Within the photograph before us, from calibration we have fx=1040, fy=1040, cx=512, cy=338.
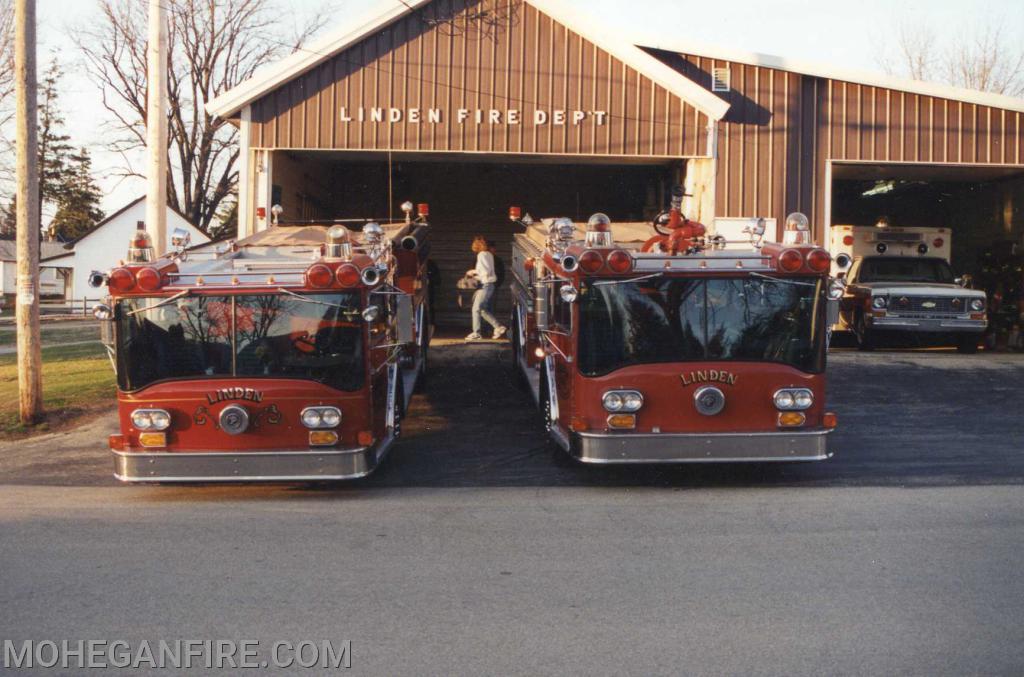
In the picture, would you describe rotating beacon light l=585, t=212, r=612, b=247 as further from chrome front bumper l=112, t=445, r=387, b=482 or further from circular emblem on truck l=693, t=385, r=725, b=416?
chrome front bumper l=112, t=445, r=387, b=482

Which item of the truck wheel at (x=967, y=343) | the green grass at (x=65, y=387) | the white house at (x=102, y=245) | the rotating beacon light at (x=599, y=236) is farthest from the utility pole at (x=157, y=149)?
the white house at (x=102, y=245)

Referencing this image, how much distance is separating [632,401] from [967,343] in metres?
12.5

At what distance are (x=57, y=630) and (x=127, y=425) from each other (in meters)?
3.42

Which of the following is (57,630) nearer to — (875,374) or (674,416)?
(674,416)

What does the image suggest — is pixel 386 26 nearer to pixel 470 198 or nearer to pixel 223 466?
pixel 470 198

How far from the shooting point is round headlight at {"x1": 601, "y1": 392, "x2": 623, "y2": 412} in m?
9.16

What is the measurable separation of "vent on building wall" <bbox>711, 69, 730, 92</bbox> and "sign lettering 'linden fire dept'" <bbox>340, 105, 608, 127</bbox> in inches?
88.6

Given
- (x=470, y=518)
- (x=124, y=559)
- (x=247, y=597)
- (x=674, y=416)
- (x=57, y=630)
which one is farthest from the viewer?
(x=674, y=416)

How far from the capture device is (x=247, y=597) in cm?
617

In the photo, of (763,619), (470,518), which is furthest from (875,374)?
(763,619)

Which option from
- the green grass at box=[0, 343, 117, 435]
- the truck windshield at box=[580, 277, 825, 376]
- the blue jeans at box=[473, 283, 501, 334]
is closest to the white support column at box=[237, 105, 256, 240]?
the green grass at box=[0, 343, 117, 435]

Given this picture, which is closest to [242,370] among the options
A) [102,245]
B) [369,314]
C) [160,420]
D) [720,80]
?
[160,420]

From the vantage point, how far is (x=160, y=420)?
872 centimetres

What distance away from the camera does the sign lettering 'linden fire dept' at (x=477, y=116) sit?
18.6 m
